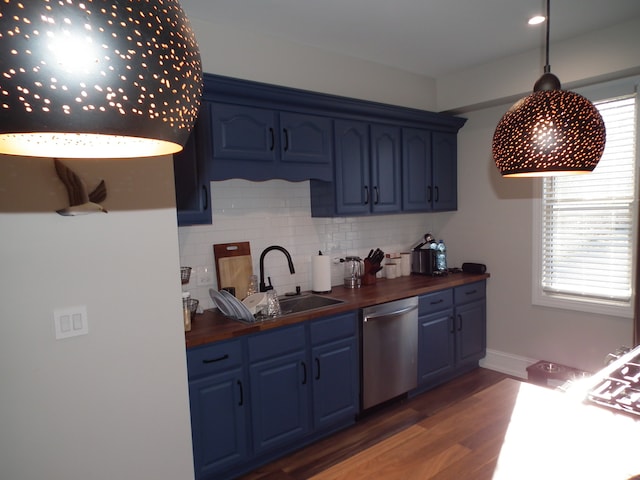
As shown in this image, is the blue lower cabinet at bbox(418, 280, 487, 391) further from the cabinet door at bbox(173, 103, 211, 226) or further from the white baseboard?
the cabinet door at bbox(173, 103, 211, 226)

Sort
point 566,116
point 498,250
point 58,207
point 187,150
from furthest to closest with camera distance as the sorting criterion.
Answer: point 498,250 → point 187,150 → point 58,207 → point 566,116

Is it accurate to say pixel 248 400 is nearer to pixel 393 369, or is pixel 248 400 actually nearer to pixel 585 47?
pixel 393 369

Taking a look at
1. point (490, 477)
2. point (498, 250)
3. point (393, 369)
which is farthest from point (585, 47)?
point (490, 477)

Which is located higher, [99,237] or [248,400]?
[99,237]

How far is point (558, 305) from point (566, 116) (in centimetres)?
280

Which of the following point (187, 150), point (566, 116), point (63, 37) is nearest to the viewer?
point (63, 37)

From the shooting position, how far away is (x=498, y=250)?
3898 mm

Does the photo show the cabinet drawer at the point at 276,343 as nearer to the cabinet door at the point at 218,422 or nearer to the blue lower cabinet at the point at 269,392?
the blue lower cabinet at the point at 269,392

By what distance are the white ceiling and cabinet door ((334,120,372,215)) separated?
2.03 feet

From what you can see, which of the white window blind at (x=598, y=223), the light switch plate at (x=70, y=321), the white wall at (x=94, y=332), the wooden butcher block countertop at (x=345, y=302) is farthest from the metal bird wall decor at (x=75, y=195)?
the white window blind at (x=598, y=223)

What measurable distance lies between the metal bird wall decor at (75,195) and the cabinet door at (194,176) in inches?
28.1

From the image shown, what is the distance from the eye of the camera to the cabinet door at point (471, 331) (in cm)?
376

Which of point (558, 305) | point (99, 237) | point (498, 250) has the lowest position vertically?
point (558, 305)

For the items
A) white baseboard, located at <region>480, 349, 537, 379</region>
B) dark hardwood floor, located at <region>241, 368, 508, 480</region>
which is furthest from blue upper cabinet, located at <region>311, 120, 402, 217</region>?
white baseboard, located at <region>480, 349, 537, 379</region>
